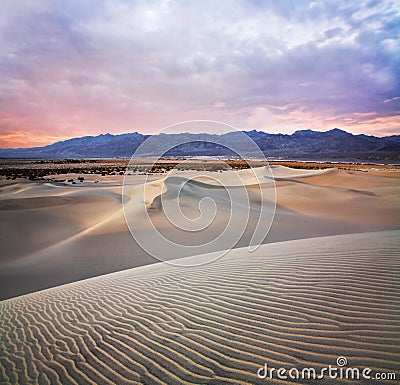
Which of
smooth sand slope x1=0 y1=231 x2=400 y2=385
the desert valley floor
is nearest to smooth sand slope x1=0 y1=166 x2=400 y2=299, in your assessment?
the desert valley floor

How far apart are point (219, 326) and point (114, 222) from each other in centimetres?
954

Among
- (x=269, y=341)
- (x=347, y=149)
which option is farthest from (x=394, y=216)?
(x=347, y=149)

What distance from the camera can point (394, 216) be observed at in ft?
38.4

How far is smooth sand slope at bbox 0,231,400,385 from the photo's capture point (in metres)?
2.31

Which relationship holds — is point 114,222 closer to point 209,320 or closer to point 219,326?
point 209,320

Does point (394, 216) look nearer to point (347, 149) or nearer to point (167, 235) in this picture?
point (167, 235)

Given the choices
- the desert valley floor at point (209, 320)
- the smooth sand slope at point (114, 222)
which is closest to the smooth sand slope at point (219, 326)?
the desert valley floor at point (209, 320)

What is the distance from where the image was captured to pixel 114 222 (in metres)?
11.6

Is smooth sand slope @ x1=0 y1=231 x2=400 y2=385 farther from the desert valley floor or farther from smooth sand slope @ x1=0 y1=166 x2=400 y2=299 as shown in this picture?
smooth sand slope @ x1=0 y1=166 x2=400 y2=299

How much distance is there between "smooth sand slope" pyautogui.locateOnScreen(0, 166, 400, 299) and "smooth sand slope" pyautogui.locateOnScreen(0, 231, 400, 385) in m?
3.19

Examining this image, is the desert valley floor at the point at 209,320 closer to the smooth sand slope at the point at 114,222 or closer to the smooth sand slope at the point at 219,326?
the smooth sand slope at the point at 219,326

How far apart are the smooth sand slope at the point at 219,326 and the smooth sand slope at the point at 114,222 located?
126 inches

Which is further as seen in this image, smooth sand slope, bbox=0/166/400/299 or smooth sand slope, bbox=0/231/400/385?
smooth sand slope, bbox=0/166/400/299

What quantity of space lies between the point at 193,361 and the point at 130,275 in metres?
3.76
